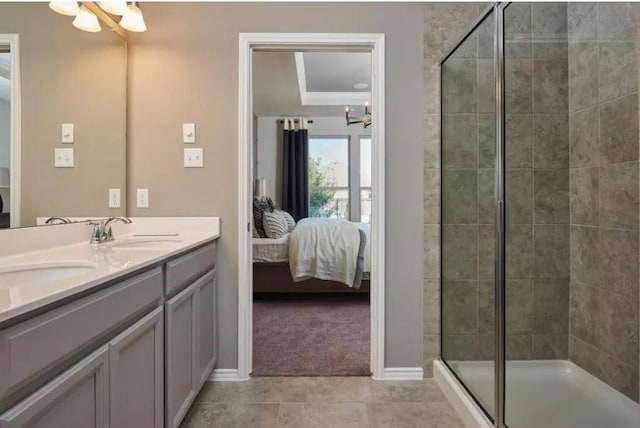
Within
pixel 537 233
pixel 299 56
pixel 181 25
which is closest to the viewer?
pixel 537 233

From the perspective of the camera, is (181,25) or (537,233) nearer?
(537,233)

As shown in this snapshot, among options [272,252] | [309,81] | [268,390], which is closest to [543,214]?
[268,390]

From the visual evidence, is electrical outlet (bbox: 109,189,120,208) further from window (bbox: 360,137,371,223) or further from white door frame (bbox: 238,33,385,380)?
window (bbox: 360,137,371,223)

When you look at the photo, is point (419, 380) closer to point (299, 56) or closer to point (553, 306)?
point (553, 306)

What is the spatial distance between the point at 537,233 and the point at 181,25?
→ 238 centimetres

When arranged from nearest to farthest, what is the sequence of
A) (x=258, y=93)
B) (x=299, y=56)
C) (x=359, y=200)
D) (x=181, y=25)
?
(x=181, y=25) → (x=299, y=56) → (x=258, y=93) → (x=359, y=200)

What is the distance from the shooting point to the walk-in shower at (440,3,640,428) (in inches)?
65.7

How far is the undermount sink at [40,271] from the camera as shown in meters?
1.14

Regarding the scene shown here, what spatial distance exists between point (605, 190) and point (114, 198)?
270 cm

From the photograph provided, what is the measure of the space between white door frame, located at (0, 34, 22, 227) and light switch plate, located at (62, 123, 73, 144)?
29 cm

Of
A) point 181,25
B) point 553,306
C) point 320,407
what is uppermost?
point 181,25

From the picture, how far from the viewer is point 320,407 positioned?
1867 mm

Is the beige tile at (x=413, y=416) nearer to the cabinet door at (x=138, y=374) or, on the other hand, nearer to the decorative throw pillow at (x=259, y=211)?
the cabinet door at (x=138, y=374)

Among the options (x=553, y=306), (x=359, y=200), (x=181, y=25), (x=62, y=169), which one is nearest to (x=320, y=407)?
(x=553, y=306)
